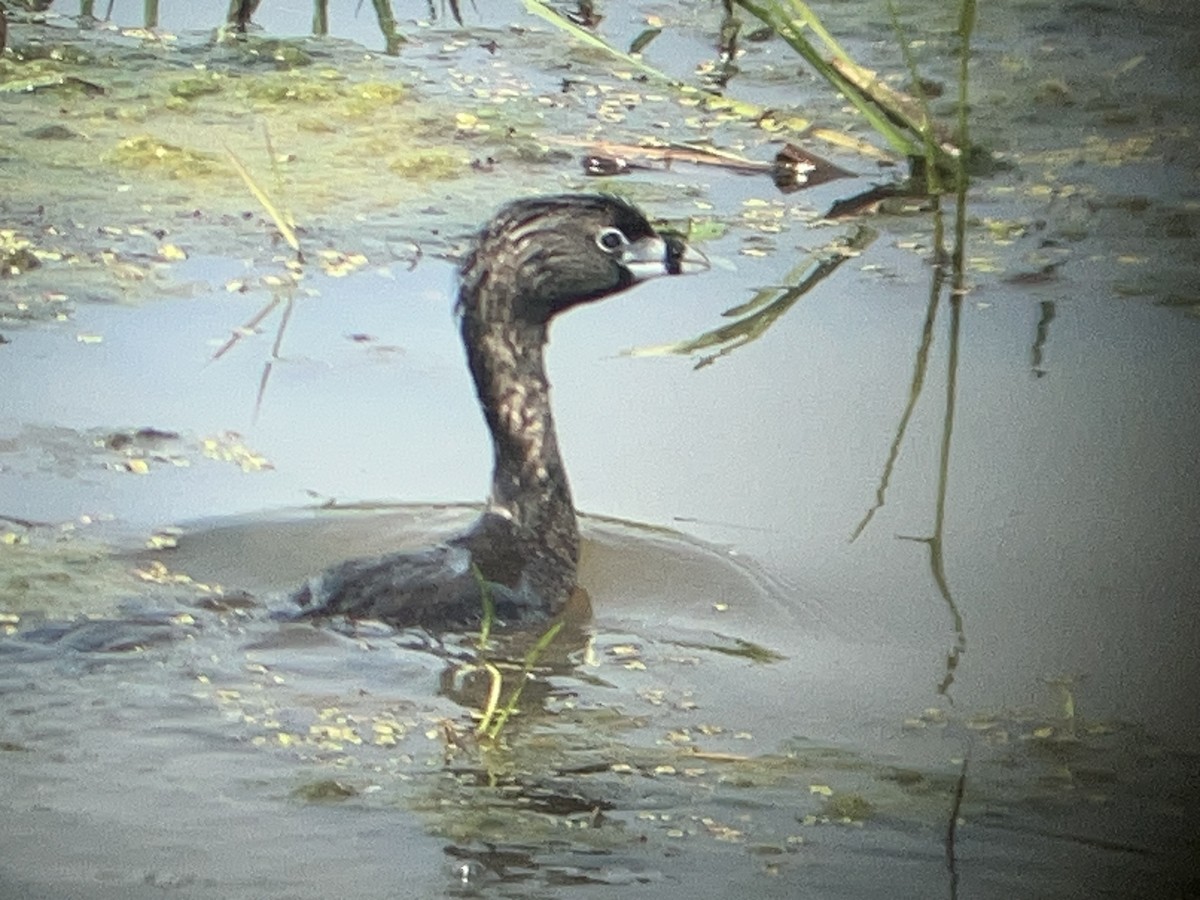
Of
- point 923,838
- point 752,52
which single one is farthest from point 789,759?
point 752,52

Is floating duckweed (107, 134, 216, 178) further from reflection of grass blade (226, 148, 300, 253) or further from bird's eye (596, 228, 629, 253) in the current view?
bird's eye (596, 228, 629, 253)

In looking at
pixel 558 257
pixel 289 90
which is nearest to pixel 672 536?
→ pixel 558 257

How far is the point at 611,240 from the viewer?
204 centimetres

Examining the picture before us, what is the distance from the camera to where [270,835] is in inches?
77.6

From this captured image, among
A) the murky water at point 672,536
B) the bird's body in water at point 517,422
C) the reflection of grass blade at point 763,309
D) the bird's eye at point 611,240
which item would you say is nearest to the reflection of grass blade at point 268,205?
the murky water at point 672,536

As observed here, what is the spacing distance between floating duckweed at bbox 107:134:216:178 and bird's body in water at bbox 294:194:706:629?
0.31 metres

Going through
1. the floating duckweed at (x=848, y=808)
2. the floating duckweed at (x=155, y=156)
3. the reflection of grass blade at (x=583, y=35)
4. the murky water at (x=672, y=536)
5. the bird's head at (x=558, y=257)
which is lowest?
the floating duckweed at (x=848, y=808)

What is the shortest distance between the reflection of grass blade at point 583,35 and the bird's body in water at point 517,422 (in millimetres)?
Result: 144

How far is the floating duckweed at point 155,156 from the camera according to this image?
2.01m

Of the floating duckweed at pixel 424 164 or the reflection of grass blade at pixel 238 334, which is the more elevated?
the floating duckweed at pixel 424 164

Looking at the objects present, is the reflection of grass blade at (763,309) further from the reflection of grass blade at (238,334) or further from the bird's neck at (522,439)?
the reflection of grass blade at (238,334)

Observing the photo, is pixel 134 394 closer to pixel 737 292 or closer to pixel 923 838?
pixel 737 292

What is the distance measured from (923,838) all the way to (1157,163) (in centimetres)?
75

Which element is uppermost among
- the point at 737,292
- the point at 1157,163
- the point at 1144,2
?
the point at 1144,2
